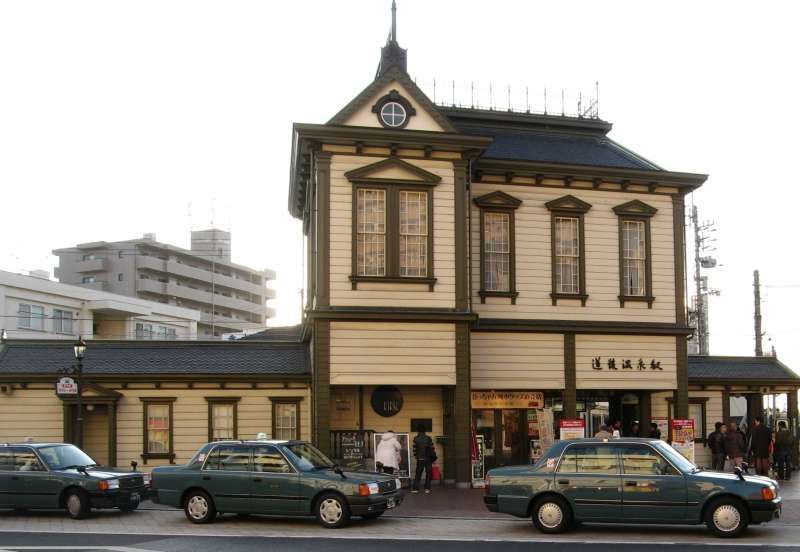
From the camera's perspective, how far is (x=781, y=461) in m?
27.8

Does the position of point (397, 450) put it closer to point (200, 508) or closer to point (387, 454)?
point (387, 454)

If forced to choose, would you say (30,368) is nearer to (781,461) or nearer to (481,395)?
(481,395)

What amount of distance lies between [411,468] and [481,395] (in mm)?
3230

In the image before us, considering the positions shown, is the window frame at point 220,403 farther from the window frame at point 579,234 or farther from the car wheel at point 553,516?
the car wheel at point 553,516

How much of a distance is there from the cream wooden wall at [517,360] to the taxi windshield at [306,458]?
28.4 ft

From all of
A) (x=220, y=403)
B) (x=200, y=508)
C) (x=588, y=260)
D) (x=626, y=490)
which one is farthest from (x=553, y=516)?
(x=220, y=403)

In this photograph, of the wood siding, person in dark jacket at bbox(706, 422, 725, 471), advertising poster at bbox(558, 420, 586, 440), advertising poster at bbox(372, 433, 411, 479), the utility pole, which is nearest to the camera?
advertising poster at bbox(372, 433, 411, 479)

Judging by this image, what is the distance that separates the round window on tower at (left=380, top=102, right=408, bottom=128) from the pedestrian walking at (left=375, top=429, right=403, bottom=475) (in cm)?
782

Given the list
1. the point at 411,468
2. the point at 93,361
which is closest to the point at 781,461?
the point at 411,468

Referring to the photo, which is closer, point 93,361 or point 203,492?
point 203,492

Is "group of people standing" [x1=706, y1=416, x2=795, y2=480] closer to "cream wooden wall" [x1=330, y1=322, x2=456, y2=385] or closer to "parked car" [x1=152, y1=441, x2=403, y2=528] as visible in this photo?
"cream wooden wall" [x1=330, y1=322, x2=456, y2=385]

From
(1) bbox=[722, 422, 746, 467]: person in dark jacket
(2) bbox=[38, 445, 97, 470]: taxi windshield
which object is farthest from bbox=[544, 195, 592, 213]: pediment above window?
(2) bbox=[38, 445, 97, 470]: taxi windshield

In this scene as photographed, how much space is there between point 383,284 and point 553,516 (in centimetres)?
962

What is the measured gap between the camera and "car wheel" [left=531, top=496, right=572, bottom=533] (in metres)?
16.0
